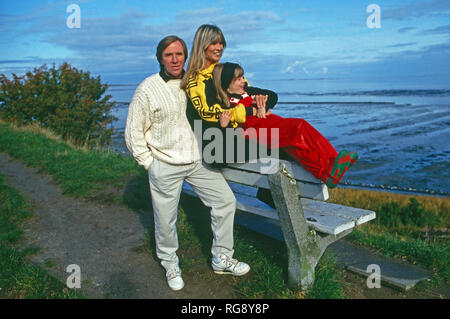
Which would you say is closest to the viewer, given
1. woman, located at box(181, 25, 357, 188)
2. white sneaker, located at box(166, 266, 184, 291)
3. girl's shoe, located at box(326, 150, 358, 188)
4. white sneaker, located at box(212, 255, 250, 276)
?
girl's shoe, located at box(326, 150, 358, 188)

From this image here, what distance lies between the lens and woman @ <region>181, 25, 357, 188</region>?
2.75 meters

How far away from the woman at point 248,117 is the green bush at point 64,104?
43.7 ft

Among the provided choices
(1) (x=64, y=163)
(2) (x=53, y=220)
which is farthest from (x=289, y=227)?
(1) (x=64, y=163)

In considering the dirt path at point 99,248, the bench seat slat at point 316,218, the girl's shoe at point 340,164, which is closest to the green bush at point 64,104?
the dirt path at point 99,248

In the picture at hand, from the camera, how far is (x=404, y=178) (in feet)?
38.8

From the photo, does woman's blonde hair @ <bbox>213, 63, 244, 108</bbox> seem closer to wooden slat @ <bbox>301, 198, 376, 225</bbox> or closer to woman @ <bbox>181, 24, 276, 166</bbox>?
woman @ <bbox>181, 24, 276, 166</bbox>

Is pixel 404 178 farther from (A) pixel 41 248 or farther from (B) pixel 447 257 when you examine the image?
(A) pixel 41 248

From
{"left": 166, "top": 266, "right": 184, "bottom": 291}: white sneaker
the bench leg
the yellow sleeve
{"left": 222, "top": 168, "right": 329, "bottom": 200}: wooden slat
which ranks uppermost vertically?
the yellow sleeve

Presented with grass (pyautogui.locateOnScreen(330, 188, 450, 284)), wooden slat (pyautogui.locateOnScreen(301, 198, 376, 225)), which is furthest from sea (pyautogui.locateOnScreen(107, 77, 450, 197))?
wooden slat (pyautogui.locateOnScreen(301, 198, 376, 225))

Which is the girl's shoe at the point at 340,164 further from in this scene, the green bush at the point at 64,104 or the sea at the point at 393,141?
the green bush at the point at 64,104

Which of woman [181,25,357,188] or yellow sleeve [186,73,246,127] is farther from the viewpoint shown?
yellow sleeve [186,73,246,127]

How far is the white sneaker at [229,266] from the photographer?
355 cm

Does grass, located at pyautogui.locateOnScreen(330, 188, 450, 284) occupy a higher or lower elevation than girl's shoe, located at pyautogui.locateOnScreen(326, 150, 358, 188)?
lower

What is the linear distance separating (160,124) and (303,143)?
1273 millimetres
